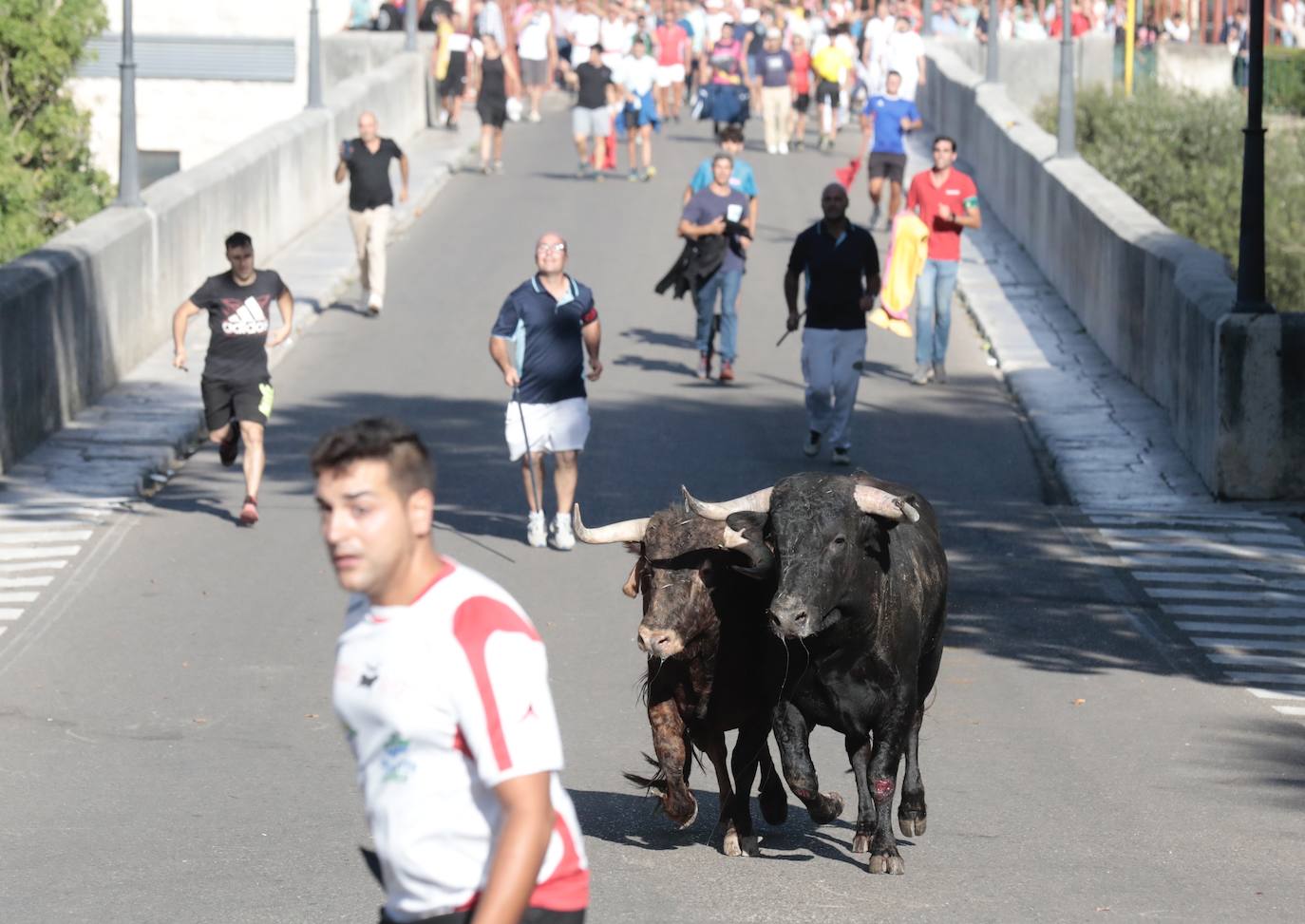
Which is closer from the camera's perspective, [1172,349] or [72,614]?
→ [72,614]

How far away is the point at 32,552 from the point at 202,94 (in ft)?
104

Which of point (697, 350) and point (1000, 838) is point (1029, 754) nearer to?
point (1000, 838)

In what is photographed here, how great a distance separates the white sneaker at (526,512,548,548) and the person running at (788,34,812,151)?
25.6 metres

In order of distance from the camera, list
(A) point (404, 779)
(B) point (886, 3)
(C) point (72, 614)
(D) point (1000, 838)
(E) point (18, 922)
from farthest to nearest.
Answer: (B) point (886, 3) → (C) point (72, 614) → (D) point (1000, 838) → (E) point (18, 922) → (A) point (404, 779)

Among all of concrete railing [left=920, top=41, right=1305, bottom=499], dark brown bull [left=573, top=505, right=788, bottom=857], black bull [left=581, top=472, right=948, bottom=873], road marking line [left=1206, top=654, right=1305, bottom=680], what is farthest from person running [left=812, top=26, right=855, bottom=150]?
dark brown bull [left=573, top=505, right=788, bottom=857]

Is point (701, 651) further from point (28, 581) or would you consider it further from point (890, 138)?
point (890, 138)

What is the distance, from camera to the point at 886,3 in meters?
46.5

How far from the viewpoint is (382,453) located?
436 cm

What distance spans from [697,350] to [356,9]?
27944 mm

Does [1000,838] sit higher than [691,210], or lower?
lower

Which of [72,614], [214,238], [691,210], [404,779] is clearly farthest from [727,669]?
[214,238]

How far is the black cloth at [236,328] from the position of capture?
15602 mm

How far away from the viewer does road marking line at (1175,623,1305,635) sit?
13.0 m

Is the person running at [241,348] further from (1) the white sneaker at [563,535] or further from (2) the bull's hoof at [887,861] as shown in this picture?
(2) the bull's hoof at [887,861]
